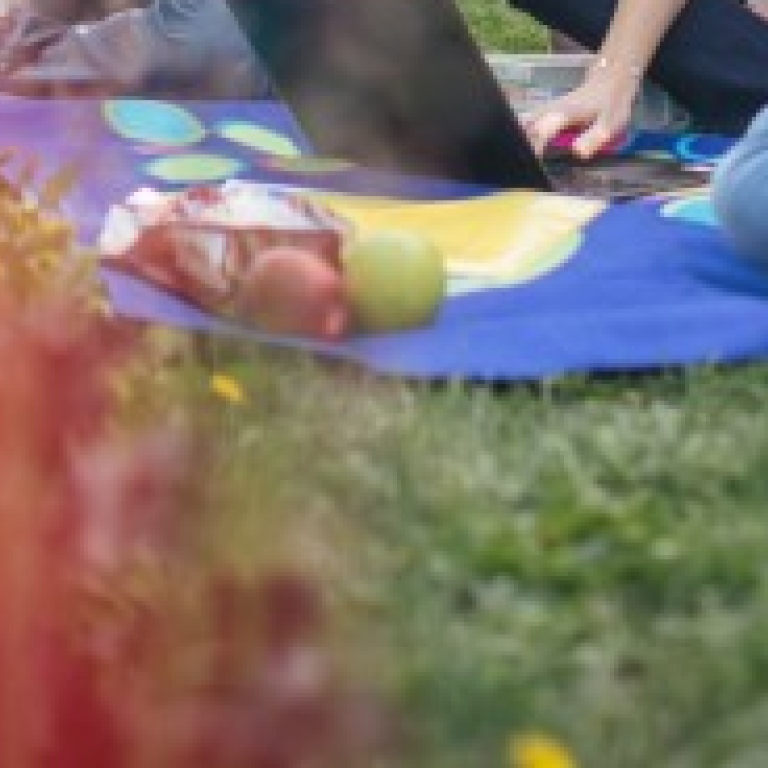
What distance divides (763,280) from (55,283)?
0.92 m

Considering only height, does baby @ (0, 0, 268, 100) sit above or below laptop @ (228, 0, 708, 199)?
below

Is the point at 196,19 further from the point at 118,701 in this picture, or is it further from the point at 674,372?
the point at 118,701

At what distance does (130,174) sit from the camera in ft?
9.32

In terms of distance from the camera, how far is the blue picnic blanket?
6.94 ft

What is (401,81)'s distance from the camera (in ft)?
9.48

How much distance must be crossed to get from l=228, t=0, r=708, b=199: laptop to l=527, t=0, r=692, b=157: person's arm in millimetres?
211

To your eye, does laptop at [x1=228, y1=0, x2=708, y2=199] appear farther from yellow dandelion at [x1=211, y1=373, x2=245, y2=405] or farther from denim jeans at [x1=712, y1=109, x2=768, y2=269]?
yellow dandelion at [x1=211, y1=373, x2=245, y2=405]

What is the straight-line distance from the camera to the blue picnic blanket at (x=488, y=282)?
2.12 metres

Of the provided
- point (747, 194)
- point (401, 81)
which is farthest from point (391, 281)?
point (401, 81)

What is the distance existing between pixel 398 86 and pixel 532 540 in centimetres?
139

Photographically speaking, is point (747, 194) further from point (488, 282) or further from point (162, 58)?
point (162, 58)

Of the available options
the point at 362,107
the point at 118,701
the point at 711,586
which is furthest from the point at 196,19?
the point at 118,701

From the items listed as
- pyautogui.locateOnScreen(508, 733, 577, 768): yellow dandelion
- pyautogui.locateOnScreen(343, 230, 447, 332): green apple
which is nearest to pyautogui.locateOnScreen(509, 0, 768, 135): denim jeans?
pyautogui.locateOnScreen(343, 230, 447, 332): green apple

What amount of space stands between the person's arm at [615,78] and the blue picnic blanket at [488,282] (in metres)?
0.12
